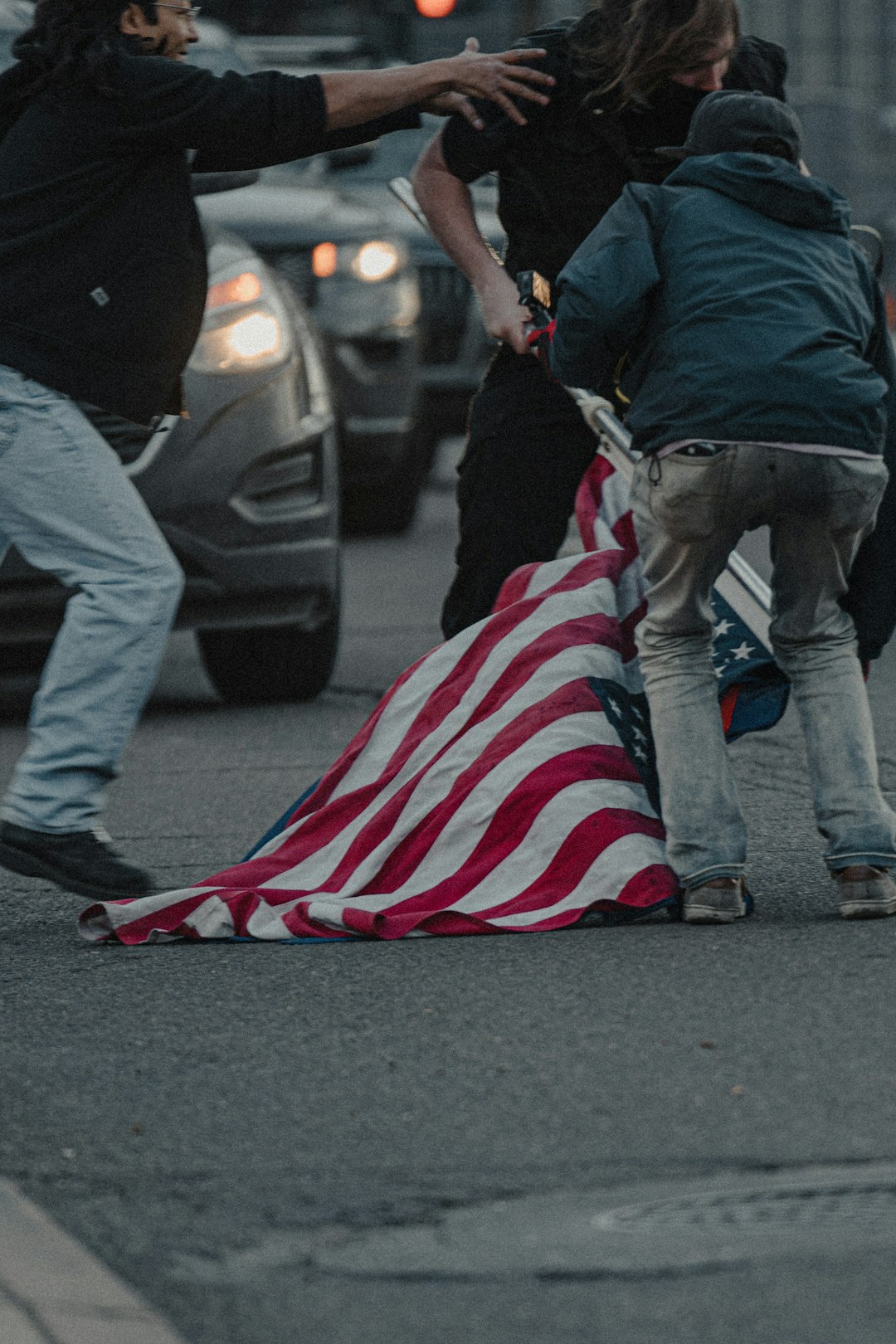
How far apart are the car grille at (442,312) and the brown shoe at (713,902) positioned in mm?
9323

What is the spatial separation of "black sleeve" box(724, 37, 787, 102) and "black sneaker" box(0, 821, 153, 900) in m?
1.95

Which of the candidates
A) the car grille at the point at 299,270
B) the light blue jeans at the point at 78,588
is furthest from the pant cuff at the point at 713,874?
the car grille at the point at 299,270

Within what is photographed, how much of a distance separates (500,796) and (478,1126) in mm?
1391

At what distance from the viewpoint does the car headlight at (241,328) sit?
23.0ft

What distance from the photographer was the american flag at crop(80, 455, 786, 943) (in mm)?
4414

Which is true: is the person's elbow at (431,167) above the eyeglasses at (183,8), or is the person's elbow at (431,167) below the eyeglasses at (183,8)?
below

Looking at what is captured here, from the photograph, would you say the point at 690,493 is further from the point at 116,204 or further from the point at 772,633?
the point at 116,204

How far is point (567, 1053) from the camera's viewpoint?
355 cm

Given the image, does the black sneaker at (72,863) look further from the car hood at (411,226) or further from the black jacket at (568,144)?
the car hood at (411,226)

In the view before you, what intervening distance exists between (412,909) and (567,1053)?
947mm

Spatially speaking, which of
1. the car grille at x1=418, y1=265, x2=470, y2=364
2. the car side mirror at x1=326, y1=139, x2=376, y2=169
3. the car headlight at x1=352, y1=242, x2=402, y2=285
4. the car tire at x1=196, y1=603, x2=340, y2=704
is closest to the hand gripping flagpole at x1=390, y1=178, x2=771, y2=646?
the car tire at x1=196, y1=603, x2=340, y2=704

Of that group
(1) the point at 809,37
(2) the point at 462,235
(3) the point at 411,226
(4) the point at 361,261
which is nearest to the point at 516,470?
(2) the point at 462,235

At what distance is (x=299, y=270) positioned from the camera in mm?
11078

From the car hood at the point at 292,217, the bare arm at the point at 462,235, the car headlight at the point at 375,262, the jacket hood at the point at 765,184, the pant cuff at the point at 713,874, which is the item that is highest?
the jacket hood at the point at 765,184
